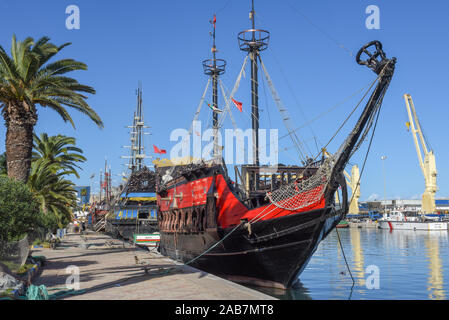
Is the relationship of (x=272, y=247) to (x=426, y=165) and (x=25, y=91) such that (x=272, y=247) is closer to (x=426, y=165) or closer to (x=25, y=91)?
(x=25, y=91)

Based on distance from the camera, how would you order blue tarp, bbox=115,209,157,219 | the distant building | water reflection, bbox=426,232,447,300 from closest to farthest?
water reflection, bbox=426,232,447,300 → blue tarp, bbox=115,209,157,219 → the distant building

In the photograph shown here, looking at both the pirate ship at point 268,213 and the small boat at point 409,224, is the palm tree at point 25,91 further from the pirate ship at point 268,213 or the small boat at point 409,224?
the small boat at point 409,224

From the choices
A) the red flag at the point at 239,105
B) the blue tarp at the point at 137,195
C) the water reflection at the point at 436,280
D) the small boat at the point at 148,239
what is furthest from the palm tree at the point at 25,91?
the blue tarp at the point at 137,195

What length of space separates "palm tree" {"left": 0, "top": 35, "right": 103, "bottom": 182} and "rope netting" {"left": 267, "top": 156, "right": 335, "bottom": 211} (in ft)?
36.2

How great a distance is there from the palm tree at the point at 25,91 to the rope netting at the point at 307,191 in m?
11.0

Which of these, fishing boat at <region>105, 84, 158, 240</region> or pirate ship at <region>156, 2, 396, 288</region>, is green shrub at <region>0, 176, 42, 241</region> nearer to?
pirate ship at <region>156, 2, 396, 288</region>

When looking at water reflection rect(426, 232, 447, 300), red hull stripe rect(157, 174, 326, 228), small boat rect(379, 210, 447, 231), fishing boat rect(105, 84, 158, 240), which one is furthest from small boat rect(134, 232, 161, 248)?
small boat rect(379, 210, 447, 231)

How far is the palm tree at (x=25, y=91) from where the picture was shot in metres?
18.1

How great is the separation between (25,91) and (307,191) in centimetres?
1293

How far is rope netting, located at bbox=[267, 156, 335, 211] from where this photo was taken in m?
15.2

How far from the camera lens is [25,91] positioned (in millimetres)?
18422
